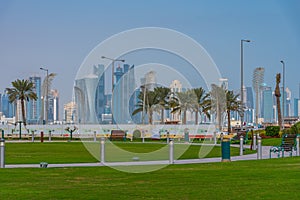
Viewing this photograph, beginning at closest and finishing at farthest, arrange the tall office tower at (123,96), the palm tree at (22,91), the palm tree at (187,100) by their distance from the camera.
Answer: the tall office tower at (123,96) < the palm tree at (187,100) < the palm tree at (22,91)

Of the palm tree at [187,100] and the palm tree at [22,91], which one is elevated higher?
the palm tree at [22,91]

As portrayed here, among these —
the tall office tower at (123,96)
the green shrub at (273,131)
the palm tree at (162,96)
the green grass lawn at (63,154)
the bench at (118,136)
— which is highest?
the palm tree at (162,96)

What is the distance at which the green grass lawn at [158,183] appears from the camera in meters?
13.7

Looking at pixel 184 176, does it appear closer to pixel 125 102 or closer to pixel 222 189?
pixel 222 189

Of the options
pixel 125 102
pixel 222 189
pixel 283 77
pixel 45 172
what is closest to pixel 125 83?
pixel 125 102

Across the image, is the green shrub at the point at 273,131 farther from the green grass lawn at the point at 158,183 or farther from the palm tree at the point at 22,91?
the palm tree at the point at 22,91

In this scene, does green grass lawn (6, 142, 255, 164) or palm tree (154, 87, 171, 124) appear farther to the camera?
palm tree (154, 87, 171, 124)

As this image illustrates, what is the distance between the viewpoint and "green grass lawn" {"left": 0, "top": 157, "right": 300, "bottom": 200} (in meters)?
13.7

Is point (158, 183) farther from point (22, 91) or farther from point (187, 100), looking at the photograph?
point (22, 91)

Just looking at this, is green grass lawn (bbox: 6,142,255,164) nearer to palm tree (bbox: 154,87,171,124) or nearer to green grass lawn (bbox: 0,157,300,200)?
green grass lawn (bbox: 0,157,300,200)

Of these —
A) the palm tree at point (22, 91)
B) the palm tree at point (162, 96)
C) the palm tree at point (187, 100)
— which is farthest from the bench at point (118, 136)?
the palm tree at point (22, 91)

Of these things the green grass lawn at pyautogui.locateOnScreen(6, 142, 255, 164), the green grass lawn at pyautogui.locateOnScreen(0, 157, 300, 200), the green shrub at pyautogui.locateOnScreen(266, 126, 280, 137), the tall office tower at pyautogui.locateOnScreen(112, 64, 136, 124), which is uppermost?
the tall office tower at pyautogui.locateOnScreen(112, 64, 136, 124)

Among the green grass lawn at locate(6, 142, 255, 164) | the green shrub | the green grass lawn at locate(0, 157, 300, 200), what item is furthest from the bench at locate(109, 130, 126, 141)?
the green grass lawn at locate(0, 157, 300, 200)

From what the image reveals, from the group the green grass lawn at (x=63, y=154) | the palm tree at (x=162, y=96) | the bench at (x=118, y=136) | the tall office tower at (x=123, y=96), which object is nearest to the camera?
the green grass lawn at (x=63, y=154)
